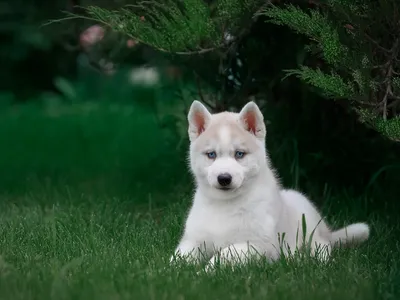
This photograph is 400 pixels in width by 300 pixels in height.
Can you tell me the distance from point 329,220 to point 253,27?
1.48m

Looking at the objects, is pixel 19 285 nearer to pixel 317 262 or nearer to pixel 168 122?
pixel 317 262

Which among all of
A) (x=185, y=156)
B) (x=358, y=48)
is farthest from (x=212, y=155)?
(x=185, y=156)

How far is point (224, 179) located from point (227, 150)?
0.17m

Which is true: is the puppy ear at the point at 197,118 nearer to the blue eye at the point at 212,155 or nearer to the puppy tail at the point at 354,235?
the blue eye at the point at 212,155

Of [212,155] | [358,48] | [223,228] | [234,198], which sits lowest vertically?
[223,228]

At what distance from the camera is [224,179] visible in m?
4.02

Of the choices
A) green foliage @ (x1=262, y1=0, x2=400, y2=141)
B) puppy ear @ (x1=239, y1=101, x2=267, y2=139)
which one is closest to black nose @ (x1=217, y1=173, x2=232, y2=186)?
puppy ear @ (x1=239, y1=101, x2=267, y2=139)

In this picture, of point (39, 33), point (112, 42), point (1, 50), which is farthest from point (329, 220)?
point (1, 50)

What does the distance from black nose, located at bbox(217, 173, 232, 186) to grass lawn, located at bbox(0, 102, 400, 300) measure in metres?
0.42

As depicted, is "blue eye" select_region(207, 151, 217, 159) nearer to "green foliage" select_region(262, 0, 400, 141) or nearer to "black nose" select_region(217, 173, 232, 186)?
"black nose" select_region(217, 173, 232, 186)

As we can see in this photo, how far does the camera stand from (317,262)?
407cm

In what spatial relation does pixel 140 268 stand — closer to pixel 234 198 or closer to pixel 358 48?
pixel 234 198

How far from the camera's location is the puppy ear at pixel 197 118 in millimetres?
4289

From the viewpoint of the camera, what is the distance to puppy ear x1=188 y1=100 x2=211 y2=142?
4289 mm
